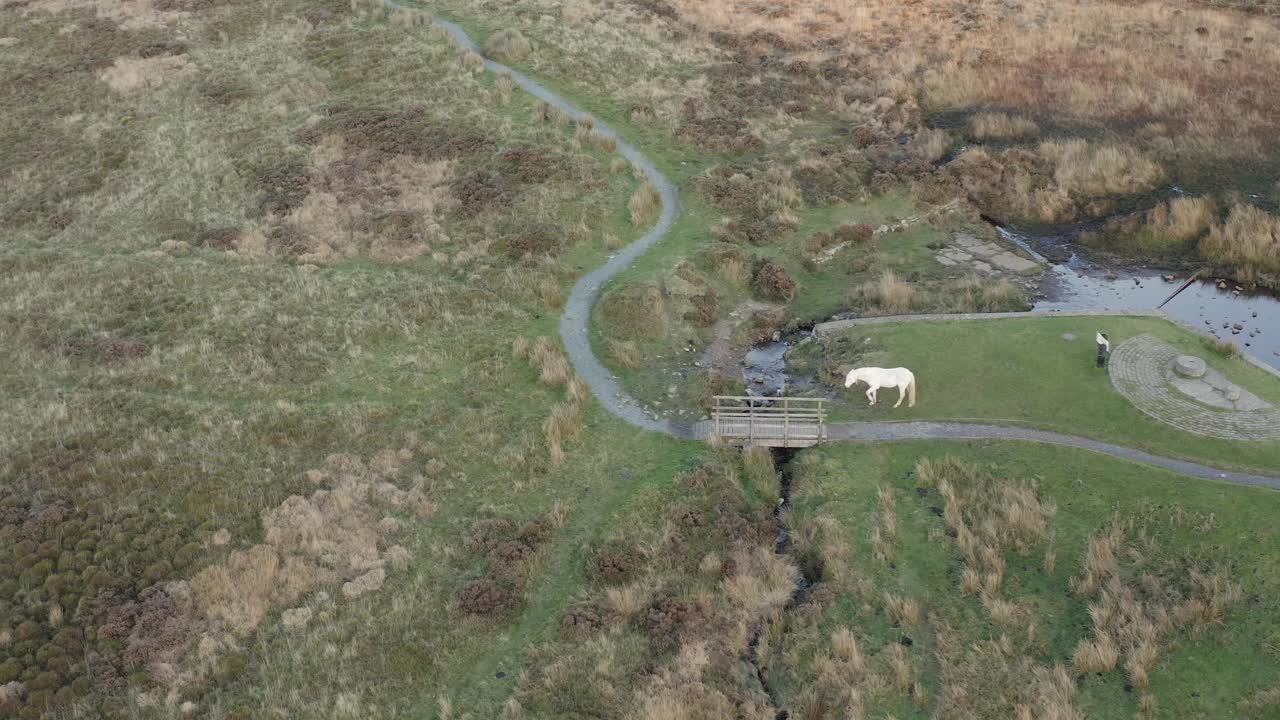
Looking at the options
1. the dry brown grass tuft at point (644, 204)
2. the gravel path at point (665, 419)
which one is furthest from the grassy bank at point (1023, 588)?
the dry brown grass tuft at point (644, 204)

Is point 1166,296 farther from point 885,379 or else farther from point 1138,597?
point 1138,597

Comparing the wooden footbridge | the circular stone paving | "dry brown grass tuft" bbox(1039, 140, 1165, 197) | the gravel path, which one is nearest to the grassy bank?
the gravel path

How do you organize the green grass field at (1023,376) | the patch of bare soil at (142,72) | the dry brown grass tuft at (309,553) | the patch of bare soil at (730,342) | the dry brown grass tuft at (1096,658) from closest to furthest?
the dry brown grass tuft at (1096,658), the dry brown grass tuft at (309,553), the green grass field at (1023,376), the patch of bare soil at (730,342), the patch of bare soil at (142,72)

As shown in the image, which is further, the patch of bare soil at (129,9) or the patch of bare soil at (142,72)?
the patch of bare soil at (129,9)

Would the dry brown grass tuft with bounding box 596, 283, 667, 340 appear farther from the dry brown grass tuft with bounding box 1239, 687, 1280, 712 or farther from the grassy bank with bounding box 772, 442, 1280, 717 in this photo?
the dry brown grass tuft with bounding box 1239, 687, 1280, 712

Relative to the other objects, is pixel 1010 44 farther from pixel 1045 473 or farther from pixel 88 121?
pixel 88 121

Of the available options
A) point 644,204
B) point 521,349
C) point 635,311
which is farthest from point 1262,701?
point 644,204

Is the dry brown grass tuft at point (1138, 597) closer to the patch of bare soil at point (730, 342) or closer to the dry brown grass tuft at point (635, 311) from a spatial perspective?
the patch of bare soil at point (730, 342)
